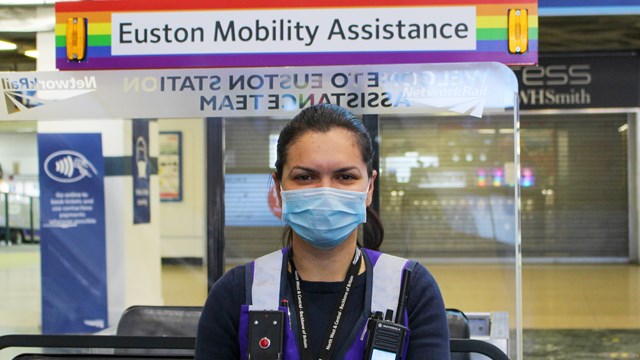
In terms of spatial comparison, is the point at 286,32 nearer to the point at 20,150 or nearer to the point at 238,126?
the point at 238,126

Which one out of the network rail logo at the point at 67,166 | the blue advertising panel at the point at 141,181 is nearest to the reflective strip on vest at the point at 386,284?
the blue advertising panel at the point at 141,181

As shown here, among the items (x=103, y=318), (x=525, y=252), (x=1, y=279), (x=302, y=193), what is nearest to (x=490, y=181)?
(x=525, y=252)

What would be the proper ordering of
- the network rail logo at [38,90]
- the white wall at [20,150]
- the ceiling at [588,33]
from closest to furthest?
the network rail logo at [38,90] → the white wall at [20,150] → the ceiling at [588,33]

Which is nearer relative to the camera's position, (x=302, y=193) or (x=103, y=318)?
(x=302, y=193)

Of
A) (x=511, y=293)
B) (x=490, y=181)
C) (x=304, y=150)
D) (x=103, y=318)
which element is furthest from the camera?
(x=490, y=181)

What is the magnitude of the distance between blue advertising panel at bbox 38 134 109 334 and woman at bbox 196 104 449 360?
3294mm

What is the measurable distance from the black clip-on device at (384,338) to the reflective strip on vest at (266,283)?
20cm

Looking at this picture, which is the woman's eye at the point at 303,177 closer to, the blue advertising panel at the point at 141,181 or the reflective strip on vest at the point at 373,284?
the reflective strip on vest at the point at 373,284

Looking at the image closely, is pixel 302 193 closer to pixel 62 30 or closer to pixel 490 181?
pixel 62 30

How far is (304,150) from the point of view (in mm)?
1617

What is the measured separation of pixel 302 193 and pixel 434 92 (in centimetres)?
217

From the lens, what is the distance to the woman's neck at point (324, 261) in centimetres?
162

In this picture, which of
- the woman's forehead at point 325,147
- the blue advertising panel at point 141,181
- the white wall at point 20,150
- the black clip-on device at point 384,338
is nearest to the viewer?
the black clip-on device at point 384,338

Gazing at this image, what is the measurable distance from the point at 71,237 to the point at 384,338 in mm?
3827
